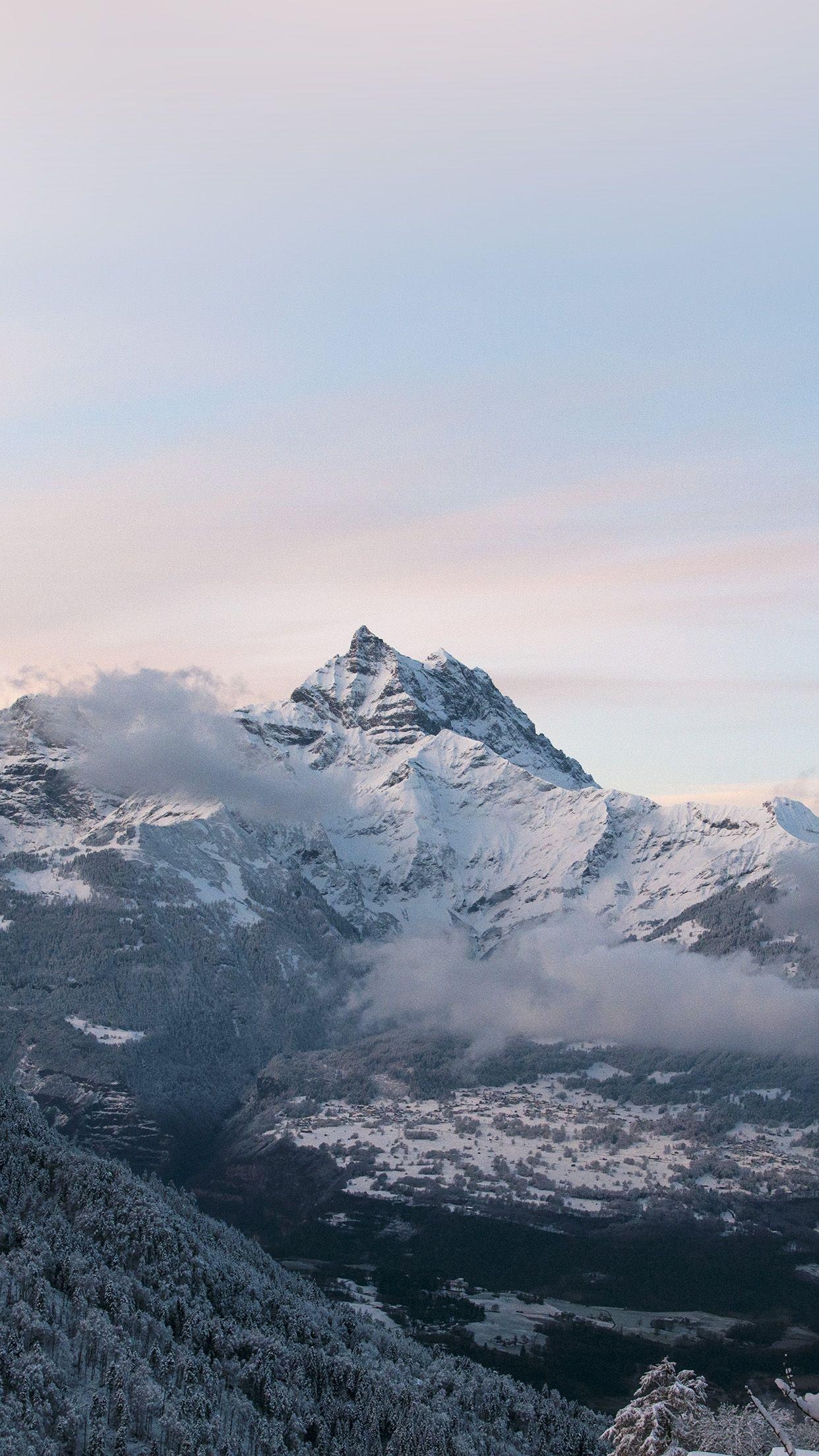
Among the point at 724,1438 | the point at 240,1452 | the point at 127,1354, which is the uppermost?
the point at 724,1438

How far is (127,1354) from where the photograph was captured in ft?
581

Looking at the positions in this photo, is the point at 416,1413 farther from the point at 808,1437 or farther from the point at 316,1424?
the point at 808,1437

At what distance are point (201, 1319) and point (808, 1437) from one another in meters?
97.8

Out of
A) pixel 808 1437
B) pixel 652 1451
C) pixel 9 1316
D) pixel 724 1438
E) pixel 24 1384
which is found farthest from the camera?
pixel 9 1316

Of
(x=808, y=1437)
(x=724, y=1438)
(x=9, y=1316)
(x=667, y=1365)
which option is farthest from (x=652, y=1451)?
(x=9, y=1316)

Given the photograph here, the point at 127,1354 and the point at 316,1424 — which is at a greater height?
the point at 127,1354

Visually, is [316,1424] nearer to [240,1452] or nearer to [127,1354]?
[240,1452]

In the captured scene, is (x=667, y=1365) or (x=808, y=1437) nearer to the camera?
(x=667, y=1365)

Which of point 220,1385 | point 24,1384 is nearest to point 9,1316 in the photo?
point 24,1384

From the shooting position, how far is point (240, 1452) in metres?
174

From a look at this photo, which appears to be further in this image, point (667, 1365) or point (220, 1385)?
point (220, 1385)

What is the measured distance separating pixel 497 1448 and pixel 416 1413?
13305 millimetres

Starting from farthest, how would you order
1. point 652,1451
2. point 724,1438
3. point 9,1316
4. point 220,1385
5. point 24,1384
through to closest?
1. point 220,1385
2. point 9,1316
3. point 24,1384
4. point 724,1438
5. point 652,1451

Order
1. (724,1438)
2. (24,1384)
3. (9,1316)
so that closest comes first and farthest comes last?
(724,1438) < (24,1384) < (9,1316)
